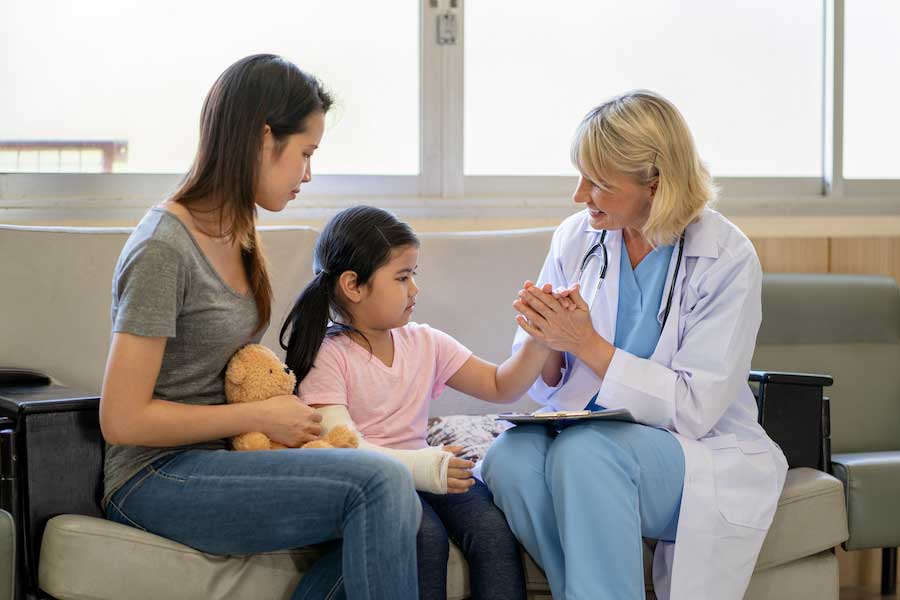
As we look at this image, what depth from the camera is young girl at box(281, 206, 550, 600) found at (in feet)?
5.87

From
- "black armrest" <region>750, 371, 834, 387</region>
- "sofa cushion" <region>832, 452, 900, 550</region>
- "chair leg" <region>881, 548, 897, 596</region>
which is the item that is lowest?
"chair leg" <region>881, 548, 897, 596</region>

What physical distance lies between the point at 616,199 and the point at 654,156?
112 millimetres

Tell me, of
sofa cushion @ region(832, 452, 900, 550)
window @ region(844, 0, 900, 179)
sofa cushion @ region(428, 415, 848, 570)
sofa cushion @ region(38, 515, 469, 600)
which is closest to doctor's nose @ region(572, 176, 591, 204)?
sofa cushion @ region(428, 415, 848, 570)

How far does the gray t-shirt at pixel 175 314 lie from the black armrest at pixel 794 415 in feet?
3.41

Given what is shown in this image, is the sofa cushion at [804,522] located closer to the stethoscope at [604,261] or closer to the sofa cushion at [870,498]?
the sofa cushion at [870,498]

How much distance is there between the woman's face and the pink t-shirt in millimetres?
335

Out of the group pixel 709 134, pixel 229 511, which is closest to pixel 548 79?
pixel 709 134

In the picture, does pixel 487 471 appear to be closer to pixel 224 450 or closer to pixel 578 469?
pixel 578 469

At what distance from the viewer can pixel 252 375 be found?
1.73 m

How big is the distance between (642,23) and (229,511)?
7.16 feet

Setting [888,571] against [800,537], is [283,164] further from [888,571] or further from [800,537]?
[888,571]

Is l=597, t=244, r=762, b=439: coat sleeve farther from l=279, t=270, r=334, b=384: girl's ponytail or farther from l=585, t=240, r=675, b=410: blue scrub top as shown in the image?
l=279, t=270, r=334, b=384: girl's ponytail

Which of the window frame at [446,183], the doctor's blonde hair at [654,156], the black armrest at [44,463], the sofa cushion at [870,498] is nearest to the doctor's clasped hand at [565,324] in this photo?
the doctor's blonde hair at [654,156]

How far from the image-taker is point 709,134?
3.24 meters
